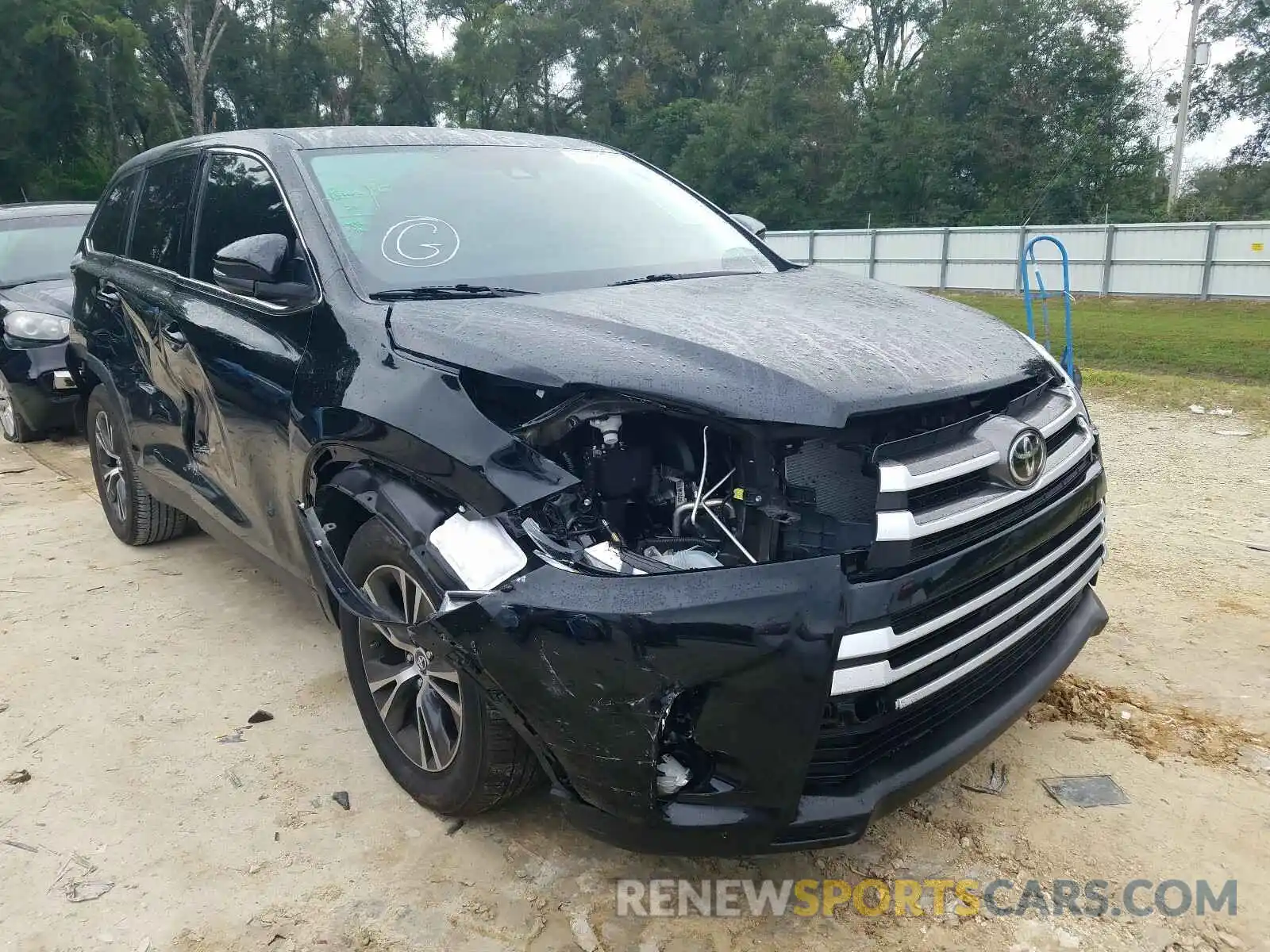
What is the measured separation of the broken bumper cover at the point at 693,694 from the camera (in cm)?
200

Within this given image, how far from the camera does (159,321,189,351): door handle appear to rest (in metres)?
3.70

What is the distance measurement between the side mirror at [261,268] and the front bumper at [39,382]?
481 cm

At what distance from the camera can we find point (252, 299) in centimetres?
323

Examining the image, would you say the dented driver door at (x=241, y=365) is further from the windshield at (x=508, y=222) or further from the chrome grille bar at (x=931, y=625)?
the chrome grille bar at (x=931, y=625)

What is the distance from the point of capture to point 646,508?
2.38m

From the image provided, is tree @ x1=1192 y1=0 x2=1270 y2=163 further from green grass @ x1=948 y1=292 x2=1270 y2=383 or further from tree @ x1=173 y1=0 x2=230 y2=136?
tree @ x1=173 y1=0 x2=230 y2=136

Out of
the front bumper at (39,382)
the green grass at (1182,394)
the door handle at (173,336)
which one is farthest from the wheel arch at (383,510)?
the green grass at (1182,394)

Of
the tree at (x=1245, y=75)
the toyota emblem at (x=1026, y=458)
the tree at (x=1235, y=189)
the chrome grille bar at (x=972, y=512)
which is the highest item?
the tree at (x=1245, y=75)

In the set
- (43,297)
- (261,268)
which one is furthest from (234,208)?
(43,297)

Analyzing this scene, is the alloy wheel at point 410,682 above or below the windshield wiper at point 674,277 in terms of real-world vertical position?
below

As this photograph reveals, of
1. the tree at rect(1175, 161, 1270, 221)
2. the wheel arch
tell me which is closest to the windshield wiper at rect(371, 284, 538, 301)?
the wheel arch

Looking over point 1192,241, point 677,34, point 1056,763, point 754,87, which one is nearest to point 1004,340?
point 1056,763

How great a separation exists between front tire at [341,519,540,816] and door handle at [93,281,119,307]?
2357 mm

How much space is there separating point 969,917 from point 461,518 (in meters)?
1.53
